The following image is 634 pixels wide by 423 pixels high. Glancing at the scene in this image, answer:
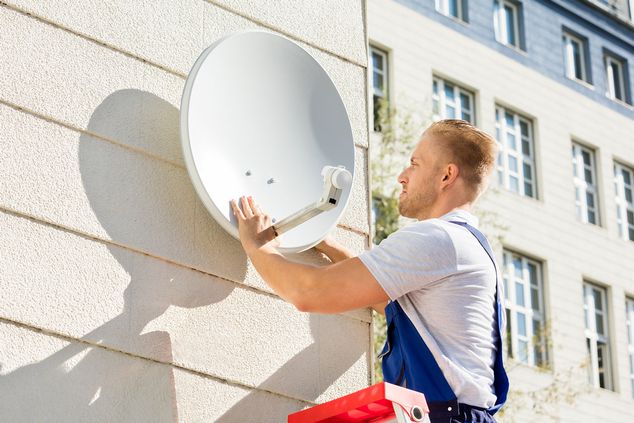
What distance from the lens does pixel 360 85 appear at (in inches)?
171

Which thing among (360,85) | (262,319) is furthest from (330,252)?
(360,85)

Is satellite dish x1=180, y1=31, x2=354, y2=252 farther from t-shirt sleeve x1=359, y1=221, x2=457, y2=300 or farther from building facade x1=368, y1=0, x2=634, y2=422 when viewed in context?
building facade x1=368, y1=0, x2=634, y2=422

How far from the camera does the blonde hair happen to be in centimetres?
377

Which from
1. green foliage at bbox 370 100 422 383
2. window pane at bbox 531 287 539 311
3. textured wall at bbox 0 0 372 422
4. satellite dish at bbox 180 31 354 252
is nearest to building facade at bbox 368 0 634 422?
window pane at bbox 531 287 539 311

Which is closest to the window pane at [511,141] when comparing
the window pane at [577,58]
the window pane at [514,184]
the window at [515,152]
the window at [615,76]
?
the window at [515,152]

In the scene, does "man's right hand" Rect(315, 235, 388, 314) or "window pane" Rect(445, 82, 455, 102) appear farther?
"window pane" Rect(445, 82, 455, 102)

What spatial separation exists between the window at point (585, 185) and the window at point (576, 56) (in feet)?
5.63

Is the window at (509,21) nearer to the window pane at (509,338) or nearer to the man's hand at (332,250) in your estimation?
the window pane at (509,338)

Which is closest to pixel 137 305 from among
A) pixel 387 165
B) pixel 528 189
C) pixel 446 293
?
pixel 446 293

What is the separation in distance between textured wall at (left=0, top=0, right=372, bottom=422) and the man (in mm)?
255

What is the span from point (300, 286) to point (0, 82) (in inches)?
39.4

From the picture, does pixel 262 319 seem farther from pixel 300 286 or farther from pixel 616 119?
pixel 616 119

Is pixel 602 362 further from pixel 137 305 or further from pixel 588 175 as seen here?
pixel 137 305

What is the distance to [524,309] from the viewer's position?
20047 mm
